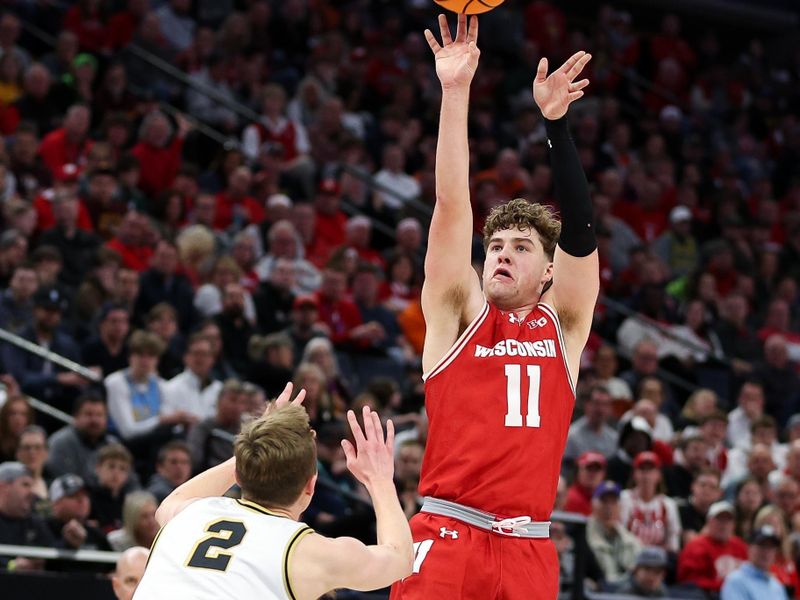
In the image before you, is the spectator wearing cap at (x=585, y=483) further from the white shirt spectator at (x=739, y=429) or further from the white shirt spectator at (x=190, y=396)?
the white shirt spectator at (x=190, y=396)

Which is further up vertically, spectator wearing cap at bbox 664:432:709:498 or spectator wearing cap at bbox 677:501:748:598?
spectator wearing cap at bbox 664:432:709:498

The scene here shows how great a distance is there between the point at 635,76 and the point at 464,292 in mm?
16994

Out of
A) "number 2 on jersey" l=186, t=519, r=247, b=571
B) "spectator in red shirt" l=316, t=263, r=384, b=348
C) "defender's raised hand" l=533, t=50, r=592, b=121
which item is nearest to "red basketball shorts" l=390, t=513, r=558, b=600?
"number 2 on jersey" l=186, t=519, r=247, b=571

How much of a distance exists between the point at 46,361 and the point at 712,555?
5.36 meters

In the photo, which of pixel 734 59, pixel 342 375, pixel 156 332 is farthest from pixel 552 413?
pixel 734 59

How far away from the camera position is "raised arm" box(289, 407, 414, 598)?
420 cm

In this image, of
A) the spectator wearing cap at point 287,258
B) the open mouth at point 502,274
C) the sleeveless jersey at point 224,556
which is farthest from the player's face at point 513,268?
the spectator wearing cap at point 287,258

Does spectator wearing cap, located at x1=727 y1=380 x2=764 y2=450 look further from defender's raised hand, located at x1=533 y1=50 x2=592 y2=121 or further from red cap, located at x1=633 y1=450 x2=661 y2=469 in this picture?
defender's raised hand, located at x1=533 y1=50 x2=592 y2=121

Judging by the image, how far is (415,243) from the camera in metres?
14.4

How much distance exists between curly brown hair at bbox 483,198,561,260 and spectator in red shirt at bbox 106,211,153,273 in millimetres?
7033

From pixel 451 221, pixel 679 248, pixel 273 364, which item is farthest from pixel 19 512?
pixel 679 248

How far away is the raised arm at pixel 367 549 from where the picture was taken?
13.8 ft

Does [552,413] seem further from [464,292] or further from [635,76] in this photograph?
[635,76]

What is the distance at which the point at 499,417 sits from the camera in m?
5.14
